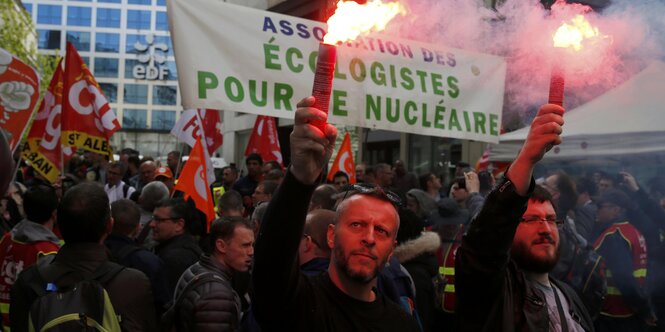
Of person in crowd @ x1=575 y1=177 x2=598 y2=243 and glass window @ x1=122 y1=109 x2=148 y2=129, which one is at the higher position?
glass window @ x1=122 y1=109 x2=148 y2=129

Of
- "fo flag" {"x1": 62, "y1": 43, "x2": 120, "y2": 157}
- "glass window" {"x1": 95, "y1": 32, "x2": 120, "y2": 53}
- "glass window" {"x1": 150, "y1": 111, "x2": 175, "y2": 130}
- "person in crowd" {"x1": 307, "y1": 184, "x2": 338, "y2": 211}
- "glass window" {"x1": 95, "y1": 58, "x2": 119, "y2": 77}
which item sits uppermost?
"glass window" {"x1": 95, "y1": 32, "x2": 120, "y2": 53}

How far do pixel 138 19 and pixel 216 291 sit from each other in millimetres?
89239

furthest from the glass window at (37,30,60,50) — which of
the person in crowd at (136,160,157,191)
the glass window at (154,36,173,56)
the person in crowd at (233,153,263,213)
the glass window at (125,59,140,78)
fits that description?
the person in crowd at (233,153,263,213)

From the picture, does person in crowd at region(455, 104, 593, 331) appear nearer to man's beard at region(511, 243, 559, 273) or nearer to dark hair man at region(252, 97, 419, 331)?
man's beard at region(511, 243, 559, 273)

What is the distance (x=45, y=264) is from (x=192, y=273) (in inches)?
31.0

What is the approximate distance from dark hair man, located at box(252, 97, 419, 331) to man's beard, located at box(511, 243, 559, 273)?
72 cm

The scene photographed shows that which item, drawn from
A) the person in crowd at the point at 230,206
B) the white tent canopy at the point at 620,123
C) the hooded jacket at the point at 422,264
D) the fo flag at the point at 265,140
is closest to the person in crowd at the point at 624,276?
the white tent canopy at the point at 620,123

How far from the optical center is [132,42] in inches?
3420

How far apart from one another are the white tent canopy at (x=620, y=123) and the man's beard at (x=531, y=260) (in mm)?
3723

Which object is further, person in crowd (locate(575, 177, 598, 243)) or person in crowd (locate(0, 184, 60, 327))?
person in crowd (locate(575, 177, 598, 243))

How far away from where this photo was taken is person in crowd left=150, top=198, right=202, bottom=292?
4723 mm

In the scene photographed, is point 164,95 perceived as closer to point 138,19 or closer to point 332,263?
point 138,19

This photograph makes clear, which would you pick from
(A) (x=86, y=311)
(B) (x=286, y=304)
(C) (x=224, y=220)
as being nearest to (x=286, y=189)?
(B) (x=286, y=304)

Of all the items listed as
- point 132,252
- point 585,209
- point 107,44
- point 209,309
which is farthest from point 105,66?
point 209,309
